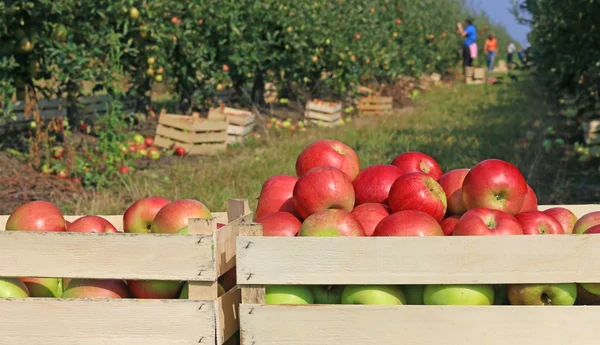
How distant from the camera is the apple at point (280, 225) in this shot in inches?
99.7

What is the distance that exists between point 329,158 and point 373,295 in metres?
0.84

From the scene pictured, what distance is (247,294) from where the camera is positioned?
7.36ft

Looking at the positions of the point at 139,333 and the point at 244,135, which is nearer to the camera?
the point at 139,333

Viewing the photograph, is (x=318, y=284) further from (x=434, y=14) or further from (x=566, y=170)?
(x=434, y=14)

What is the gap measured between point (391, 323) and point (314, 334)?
0.22 metres

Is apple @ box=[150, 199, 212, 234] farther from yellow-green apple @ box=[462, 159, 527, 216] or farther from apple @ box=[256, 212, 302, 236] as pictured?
yellow-green apple @ box=[462, 159, 527, 216]

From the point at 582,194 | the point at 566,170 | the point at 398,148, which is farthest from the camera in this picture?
the point at 398,148

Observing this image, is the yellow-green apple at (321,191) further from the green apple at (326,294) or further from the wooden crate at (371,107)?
the wooden crate at (371,107)

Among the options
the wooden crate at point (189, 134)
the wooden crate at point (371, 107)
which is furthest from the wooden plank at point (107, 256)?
the wooden crate at point (371, 107)

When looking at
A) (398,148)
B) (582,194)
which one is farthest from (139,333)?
(398,148)

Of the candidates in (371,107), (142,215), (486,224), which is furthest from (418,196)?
(371,107)

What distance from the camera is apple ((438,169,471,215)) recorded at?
280 cm

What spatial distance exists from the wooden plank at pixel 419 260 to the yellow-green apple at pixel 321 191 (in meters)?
0.43

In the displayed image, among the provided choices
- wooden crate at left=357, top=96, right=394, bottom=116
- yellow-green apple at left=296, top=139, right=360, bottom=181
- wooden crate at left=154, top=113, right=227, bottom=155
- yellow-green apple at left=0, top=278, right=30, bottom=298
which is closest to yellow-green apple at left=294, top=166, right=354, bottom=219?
yellow-green apple at left=296, top=139, right=360, bottom=181
